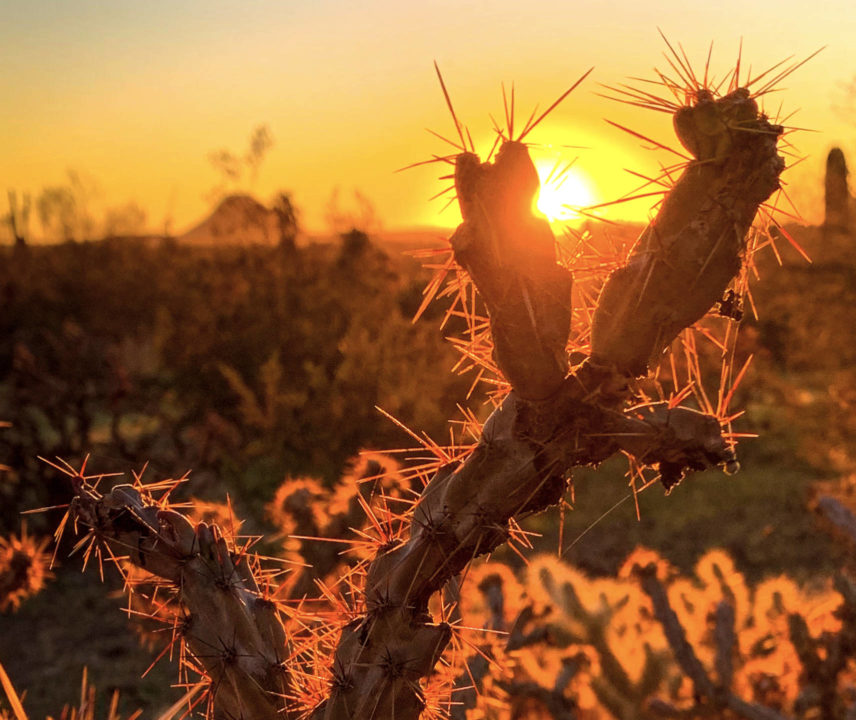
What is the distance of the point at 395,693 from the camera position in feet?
6.45

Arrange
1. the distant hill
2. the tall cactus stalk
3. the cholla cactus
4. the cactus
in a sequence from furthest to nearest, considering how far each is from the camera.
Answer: the distant hill → the cactus → the cholla cactus → the tall cactus stalk

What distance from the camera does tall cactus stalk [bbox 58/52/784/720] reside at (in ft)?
4.95

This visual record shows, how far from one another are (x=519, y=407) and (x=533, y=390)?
0.08 metres

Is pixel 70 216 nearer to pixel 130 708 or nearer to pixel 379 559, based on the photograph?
pixel 130 708

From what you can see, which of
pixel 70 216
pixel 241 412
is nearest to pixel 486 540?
pixel 241 412

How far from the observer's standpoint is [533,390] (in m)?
1.65

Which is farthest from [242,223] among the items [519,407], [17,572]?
[519,407]

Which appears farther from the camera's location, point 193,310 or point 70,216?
point 70,216

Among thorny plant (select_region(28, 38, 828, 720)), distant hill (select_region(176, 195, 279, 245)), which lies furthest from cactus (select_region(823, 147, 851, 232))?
thorny plant (select_region(28, 38, 828, 720))

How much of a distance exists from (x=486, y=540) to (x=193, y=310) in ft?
36.4

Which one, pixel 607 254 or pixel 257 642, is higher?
pixel 607 254

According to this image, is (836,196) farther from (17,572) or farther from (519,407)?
(519,407)

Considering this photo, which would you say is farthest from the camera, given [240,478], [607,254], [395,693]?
[240,478]

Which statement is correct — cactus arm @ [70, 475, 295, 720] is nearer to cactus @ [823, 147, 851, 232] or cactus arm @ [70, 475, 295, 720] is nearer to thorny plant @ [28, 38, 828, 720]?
thorny plant @ [28, 38, 828, 720]
